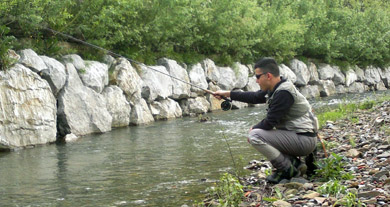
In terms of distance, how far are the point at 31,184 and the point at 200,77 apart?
53.8 feet

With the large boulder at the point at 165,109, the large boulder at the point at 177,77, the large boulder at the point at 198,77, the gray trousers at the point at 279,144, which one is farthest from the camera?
the large boulder at the point at 198,77

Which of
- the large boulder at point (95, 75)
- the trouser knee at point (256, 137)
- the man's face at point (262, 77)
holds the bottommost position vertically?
the trouser knee at point (256, 137)

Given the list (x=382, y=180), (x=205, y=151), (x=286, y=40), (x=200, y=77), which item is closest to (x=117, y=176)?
(x=205, y=151)

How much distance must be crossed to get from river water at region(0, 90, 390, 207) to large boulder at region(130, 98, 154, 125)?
9.95 feet

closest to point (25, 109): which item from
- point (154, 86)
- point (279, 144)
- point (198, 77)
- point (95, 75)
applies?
point (95, 75)

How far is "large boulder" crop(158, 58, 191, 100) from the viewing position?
21.7 metres

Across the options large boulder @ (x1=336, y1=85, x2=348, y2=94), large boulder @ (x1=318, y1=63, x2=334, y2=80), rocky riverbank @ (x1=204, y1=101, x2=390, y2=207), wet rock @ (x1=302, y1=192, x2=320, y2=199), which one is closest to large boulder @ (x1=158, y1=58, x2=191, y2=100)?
rocky riverbank @ (x1=204, y1=101, x2=390, y2=207)

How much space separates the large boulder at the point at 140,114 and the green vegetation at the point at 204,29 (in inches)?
92.3

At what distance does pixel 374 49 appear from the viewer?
41062 millimetres

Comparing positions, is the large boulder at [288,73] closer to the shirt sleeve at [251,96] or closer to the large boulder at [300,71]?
the large boulder at [300,71]

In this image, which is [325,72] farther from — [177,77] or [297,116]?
[297,116]

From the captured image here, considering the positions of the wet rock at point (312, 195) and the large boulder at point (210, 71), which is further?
the large boulder at point (210, 71)

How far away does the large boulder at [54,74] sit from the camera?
14.7 metres

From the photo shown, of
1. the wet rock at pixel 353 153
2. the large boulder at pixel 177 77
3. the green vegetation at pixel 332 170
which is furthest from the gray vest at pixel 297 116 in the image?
the large boulder at pixel 177 77
